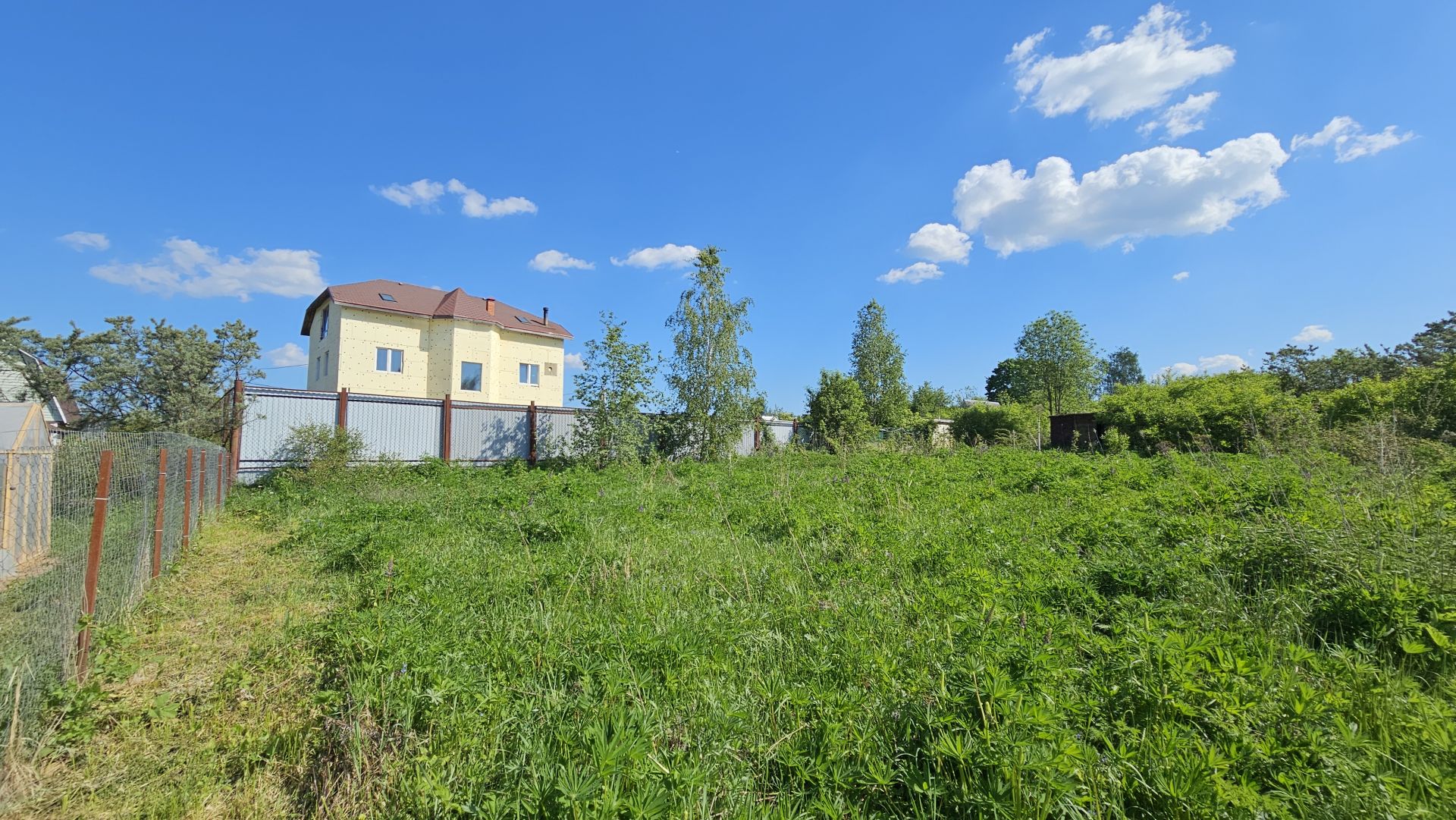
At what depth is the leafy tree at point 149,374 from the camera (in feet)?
45.6

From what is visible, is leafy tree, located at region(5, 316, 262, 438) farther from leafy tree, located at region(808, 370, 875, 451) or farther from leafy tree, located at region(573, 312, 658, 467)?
leafy tree, located at region(808, 370, 875, 451)

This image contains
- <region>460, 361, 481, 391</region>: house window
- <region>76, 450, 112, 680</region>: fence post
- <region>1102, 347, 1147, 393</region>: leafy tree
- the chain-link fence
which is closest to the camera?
the chain-link fence

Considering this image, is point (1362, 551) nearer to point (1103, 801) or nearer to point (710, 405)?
point (1103, 801)

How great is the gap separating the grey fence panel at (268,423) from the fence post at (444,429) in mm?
2488

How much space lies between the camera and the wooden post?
4391 mm

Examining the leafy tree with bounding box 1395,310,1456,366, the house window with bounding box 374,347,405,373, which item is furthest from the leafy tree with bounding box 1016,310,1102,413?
the house window with bounding box 374,347,405,373

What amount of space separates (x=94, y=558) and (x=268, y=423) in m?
10.6

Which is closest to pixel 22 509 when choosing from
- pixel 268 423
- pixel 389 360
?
pixel 268 423

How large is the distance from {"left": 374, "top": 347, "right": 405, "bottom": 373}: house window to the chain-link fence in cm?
1910

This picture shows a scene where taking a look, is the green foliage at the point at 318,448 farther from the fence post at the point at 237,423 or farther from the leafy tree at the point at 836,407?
the leafy tree at the point at 836,407

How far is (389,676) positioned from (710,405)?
518 inches

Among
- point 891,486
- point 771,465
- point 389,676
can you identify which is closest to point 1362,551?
point 891,486

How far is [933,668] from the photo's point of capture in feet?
7.52

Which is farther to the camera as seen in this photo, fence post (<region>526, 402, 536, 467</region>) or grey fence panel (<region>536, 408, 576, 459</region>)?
fence post (<region>526, 402, 536, 467</region>)
